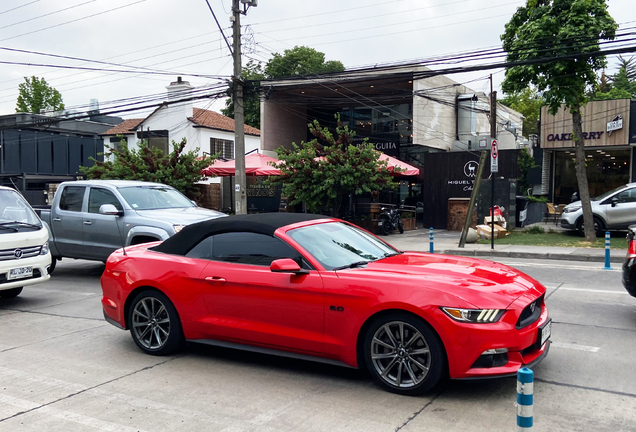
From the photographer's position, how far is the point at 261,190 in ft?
96.3

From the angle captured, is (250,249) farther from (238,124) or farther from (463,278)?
(238,124)

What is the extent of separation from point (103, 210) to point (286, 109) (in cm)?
2399

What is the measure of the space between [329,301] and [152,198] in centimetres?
732

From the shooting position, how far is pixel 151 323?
232 inches

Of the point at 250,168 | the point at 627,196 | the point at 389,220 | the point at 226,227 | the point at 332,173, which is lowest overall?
the point at 389,220

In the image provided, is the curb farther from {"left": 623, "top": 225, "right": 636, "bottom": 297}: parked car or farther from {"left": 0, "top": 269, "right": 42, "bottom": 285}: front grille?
{"left": 0, "top": 269, "right": 42, "bottom": 285}: front grille

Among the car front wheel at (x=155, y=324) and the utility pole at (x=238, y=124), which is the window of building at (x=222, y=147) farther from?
the car front wheel at (x=155, y=324)

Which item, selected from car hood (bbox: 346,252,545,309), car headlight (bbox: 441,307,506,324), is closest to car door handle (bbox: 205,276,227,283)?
car hood (bbox: 346,252,545,309)

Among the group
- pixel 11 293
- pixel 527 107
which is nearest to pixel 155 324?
pixel 11 293

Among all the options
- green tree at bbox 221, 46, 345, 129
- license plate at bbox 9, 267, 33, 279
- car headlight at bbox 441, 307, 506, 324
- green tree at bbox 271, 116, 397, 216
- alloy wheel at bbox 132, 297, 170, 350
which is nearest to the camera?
car headlight at bbox 441, 307, 506, 324

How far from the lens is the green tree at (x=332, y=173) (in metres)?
19.3

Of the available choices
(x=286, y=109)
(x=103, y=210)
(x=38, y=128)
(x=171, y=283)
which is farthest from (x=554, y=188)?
(x=38, y=128)

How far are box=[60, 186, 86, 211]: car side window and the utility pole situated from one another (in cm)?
780

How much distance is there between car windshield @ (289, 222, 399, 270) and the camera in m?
5.21
